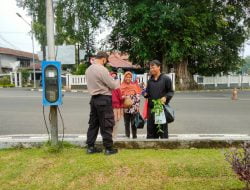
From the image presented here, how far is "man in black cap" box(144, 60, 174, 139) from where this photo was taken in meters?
6.12

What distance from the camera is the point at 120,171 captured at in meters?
4.63

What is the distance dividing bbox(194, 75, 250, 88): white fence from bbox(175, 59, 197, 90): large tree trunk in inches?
120

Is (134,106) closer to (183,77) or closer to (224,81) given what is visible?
(183,77)

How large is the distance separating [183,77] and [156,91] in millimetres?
22587

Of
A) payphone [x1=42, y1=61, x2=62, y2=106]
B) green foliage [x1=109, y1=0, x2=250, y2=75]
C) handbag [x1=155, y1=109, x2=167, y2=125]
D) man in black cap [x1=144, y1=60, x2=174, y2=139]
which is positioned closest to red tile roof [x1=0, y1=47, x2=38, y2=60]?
green foliage [x1=109, y1=0, x2=250, y2=75]

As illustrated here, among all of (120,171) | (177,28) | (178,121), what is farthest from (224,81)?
(120,171)

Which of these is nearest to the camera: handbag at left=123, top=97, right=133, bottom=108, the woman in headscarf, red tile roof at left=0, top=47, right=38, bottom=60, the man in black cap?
the man in black cap

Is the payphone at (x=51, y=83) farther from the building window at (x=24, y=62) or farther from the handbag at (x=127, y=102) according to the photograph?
the building window at (x=24, y=62)

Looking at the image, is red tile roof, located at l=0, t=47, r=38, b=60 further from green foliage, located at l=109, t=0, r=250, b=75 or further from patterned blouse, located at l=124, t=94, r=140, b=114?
patterned blouse, located at l=124, t=94, r=140, b=114

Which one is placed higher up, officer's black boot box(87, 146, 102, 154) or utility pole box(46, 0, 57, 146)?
utility pole box(46, 0, 57, 146)

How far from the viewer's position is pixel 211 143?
5.73m

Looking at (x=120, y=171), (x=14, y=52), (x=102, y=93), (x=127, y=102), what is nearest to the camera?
(x=120, y=171)

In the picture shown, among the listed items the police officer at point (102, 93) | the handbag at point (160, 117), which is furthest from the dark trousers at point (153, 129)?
the police officer at point (102, 93)

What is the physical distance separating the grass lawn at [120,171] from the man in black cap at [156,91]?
1.07 meters
